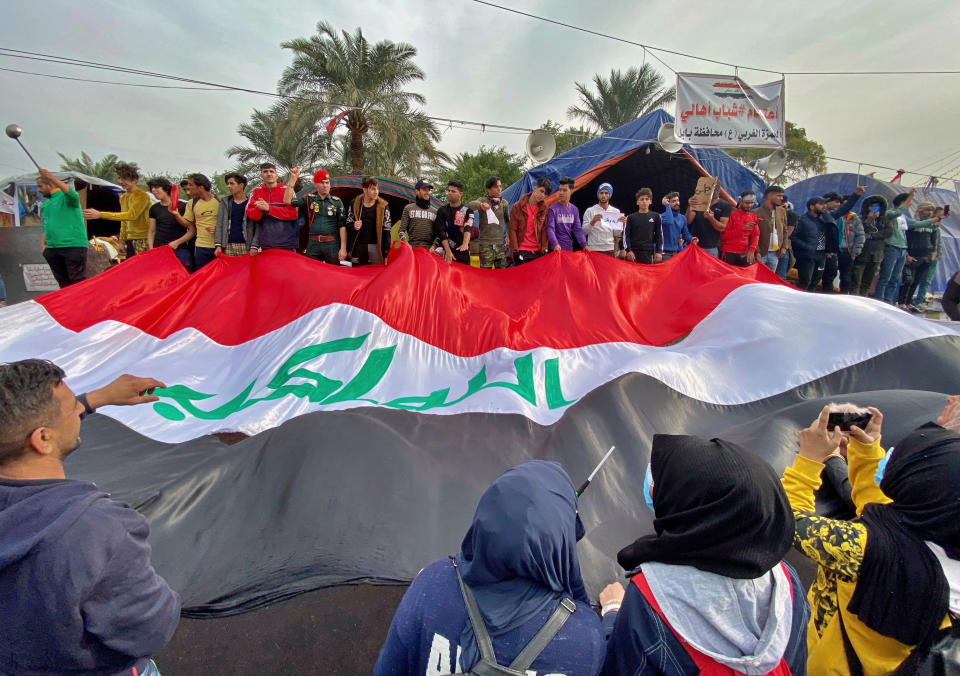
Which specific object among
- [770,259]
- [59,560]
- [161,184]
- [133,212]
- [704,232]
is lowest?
[59,560]

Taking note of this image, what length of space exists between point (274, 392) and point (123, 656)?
232 centimetres

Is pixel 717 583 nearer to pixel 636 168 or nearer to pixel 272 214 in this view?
pixel 272 214

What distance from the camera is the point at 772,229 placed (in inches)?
313

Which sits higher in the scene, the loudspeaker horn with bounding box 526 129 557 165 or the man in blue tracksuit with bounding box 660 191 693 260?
the loudspeaker horn with bounding box 526 129 557 165

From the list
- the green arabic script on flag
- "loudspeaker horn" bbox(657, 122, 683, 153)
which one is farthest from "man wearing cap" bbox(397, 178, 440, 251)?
"loudspeaker horn" bbox(657, 122, 683, 153)

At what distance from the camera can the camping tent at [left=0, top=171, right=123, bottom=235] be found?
11.8 meters

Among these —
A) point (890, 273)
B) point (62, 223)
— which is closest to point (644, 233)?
point (890, 273)

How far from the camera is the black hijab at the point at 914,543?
1305 mm

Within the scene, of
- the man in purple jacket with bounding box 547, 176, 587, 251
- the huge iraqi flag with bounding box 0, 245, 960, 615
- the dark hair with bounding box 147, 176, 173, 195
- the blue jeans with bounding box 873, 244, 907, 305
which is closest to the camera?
the huge iraqi flag with bounding box 0, 245, 960, 615

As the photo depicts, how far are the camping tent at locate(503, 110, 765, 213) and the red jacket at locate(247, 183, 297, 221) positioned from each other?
8.05 m

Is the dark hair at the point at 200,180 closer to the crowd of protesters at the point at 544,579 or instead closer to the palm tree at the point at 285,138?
the crowd of protesters at the point at 544,579

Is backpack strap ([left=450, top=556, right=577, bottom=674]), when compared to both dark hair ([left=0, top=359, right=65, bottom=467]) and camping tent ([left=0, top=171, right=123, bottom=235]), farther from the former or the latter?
camping tent ([left=0, top=171, right=123, bottom=235])

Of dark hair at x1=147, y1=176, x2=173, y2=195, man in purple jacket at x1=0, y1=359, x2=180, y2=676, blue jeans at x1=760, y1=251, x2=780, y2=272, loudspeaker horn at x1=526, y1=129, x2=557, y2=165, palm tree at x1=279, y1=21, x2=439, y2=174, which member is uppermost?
palm tree at x1=279, y1=21, x2=439, y2=174

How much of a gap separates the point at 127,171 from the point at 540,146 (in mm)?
9146
